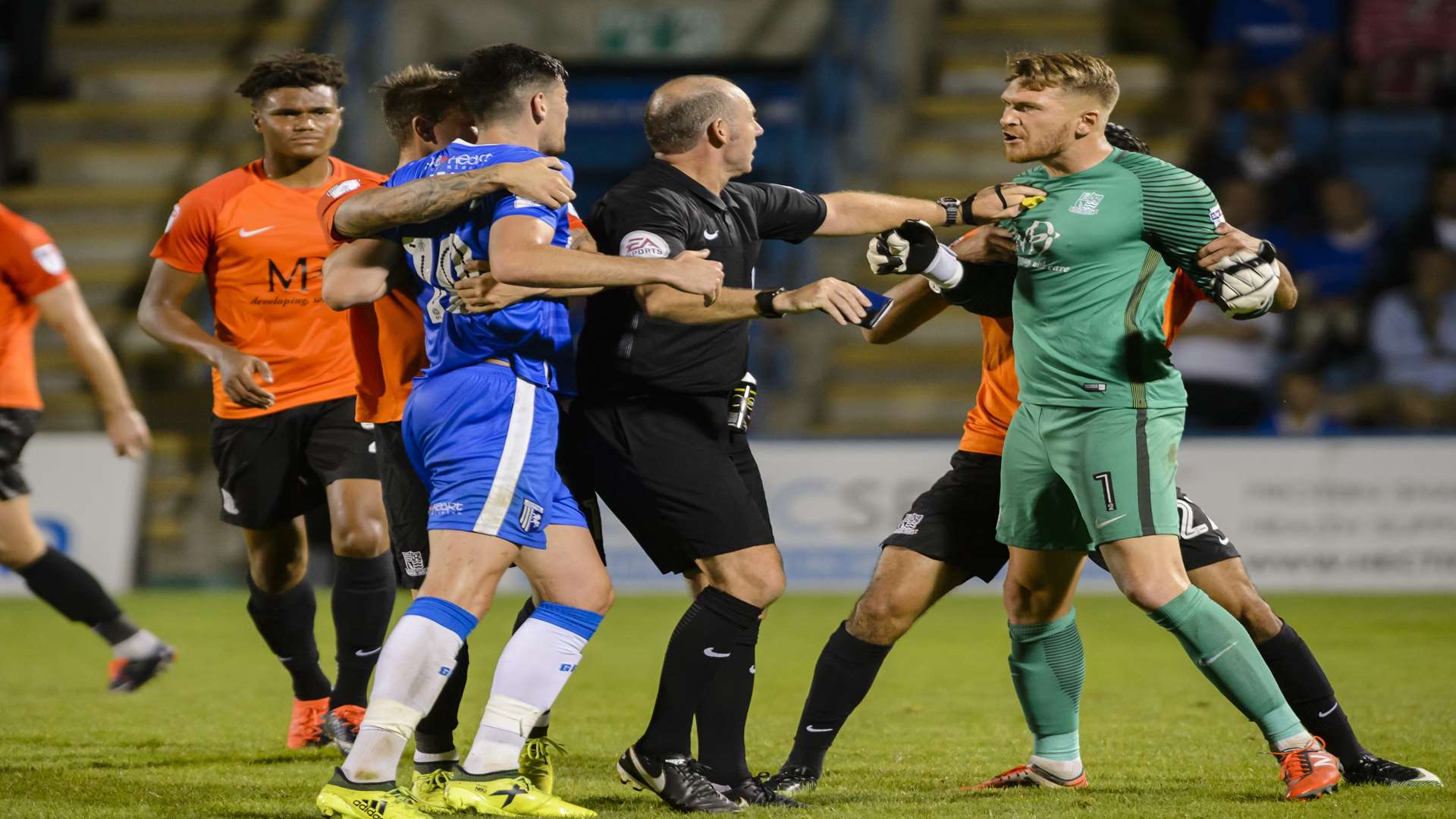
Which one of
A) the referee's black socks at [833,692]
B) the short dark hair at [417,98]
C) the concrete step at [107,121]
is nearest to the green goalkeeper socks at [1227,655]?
the referee's black socks at [833,692]

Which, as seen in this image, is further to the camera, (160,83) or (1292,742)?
(160,83)

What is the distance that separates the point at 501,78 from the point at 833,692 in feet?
7.15

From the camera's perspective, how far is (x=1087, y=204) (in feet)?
16.4

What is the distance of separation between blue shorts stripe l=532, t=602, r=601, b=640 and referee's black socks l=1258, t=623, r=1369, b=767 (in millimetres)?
2118

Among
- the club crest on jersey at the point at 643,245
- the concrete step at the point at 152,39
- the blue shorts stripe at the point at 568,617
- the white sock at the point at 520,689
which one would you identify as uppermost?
the concrete step at the point at 152,39

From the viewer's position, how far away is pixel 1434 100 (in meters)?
16.5

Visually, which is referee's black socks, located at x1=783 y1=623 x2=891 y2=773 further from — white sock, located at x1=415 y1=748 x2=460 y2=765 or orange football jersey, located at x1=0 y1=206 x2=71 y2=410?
orange football jersey, located at x1=0 y1=206 x2=71 y2=410

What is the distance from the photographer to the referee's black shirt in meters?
4.89

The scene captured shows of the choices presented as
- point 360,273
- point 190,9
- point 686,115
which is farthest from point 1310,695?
point 190,9

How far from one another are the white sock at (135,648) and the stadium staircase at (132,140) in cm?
954

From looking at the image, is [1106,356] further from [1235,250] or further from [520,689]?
[520,689]

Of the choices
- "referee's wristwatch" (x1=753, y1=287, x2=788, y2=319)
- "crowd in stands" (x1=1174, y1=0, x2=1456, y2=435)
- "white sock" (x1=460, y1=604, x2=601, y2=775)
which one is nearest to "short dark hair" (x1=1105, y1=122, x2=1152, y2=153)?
"referee's wristwatch" (x1=753, y1=287, x2=788, y2=319)

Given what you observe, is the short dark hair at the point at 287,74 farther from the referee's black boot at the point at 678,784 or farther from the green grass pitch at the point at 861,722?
the referee's black boot at the point at 678,784

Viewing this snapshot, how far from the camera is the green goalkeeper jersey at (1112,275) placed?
4.95m
